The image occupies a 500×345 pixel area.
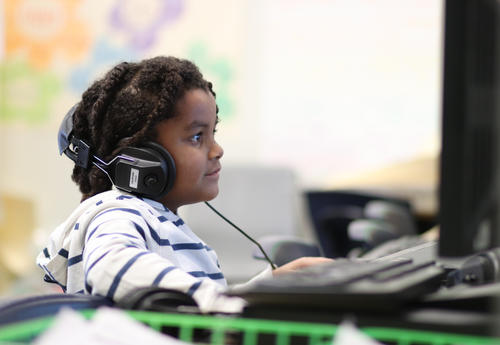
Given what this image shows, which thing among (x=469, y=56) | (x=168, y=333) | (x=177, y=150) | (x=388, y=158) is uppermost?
(x=388, y=158)

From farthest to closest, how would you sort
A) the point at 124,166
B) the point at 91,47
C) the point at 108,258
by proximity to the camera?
the point at 91,47 → the point at 124,166 → the point at 108,258

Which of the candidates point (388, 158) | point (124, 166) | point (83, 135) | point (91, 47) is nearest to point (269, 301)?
point (124, 166)

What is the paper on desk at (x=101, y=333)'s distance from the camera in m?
0.46

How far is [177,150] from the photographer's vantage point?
91cm

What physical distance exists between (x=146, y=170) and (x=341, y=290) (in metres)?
0.42

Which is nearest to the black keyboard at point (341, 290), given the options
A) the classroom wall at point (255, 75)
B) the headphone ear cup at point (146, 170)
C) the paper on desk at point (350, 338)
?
the paper on desk at point (350, 338)

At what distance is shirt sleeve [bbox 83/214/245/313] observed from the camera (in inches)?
24.6

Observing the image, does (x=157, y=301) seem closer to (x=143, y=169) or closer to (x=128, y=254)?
(x=128, y=254)

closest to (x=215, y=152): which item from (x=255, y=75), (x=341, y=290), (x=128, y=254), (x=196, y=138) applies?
(x=196, y=138)

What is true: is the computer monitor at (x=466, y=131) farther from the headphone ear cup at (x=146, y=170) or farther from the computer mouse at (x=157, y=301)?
the headphone ear cup at (x=146, y=170)

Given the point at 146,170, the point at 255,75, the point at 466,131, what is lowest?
the point at 466,131

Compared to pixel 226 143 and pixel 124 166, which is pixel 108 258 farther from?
pixel 226 143

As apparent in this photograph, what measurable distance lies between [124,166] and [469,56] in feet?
1.67

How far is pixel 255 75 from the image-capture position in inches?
147
